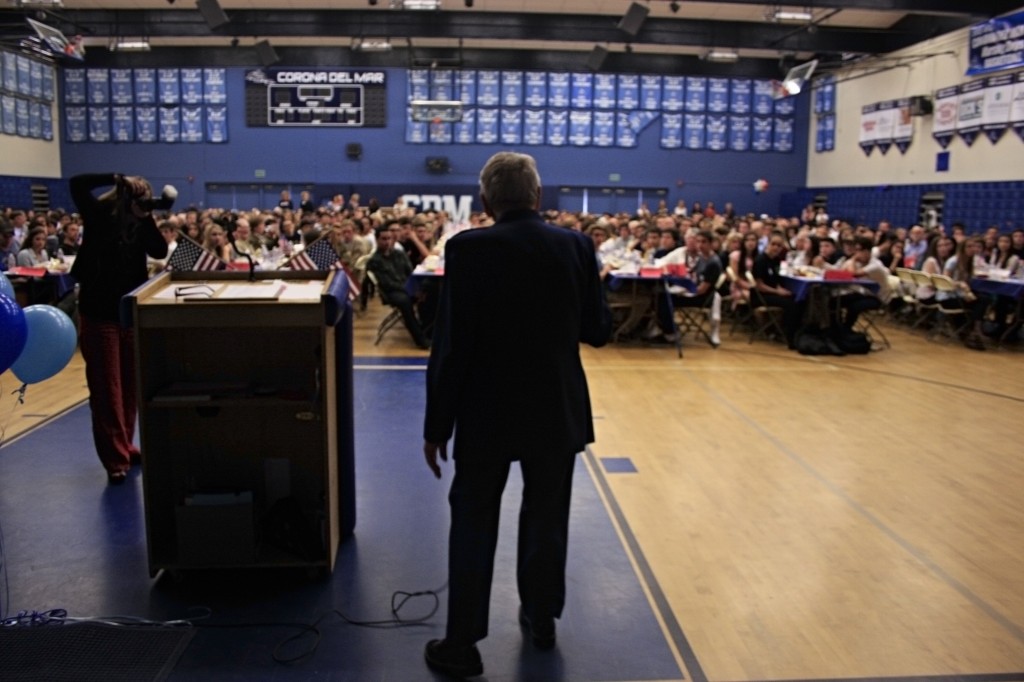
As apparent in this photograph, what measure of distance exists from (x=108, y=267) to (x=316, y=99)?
69.9ft

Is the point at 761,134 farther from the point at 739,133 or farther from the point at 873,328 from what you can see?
the point at 873,328

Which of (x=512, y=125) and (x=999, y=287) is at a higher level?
(x=512, y=125)

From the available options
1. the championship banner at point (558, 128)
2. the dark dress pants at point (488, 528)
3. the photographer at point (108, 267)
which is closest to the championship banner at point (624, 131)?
the championship banner at point (558, 128)

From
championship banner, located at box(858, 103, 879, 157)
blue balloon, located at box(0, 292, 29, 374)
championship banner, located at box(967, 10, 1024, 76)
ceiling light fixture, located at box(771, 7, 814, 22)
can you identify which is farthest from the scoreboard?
blue balloon, located at box(0, 292, 29, 374)

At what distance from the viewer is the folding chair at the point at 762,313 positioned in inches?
408

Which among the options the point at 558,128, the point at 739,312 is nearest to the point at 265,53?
the point at 558,128

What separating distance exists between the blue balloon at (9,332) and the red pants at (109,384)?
164cm

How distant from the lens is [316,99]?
2456 centimetres

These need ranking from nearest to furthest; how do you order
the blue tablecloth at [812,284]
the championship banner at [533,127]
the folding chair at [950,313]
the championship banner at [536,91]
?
the blue tablecloth at [812,284] → the folding chair at [950,313] → the championship banner at [536,91] → the championship banner at [533,127]

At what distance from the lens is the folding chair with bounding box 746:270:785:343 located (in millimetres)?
10367

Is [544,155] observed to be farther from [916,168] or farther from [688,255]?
[688,255]

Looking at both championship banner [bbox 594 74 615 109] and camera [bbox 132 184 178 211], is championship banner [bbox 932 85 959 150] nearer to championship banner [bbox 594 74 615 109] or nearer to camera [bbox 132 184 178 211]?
championship banner [bbox 594 74 615 109]

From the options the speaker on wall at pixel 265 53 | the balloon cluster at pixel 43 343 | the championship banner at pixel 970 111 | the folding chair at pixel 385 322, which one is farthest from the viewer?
the speaker on wall at pixel 265 53

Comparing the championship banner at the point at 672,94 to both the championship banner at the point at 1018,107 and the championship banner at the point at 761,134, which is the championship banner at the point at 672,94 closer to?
the championship banner at the point at 761,134
